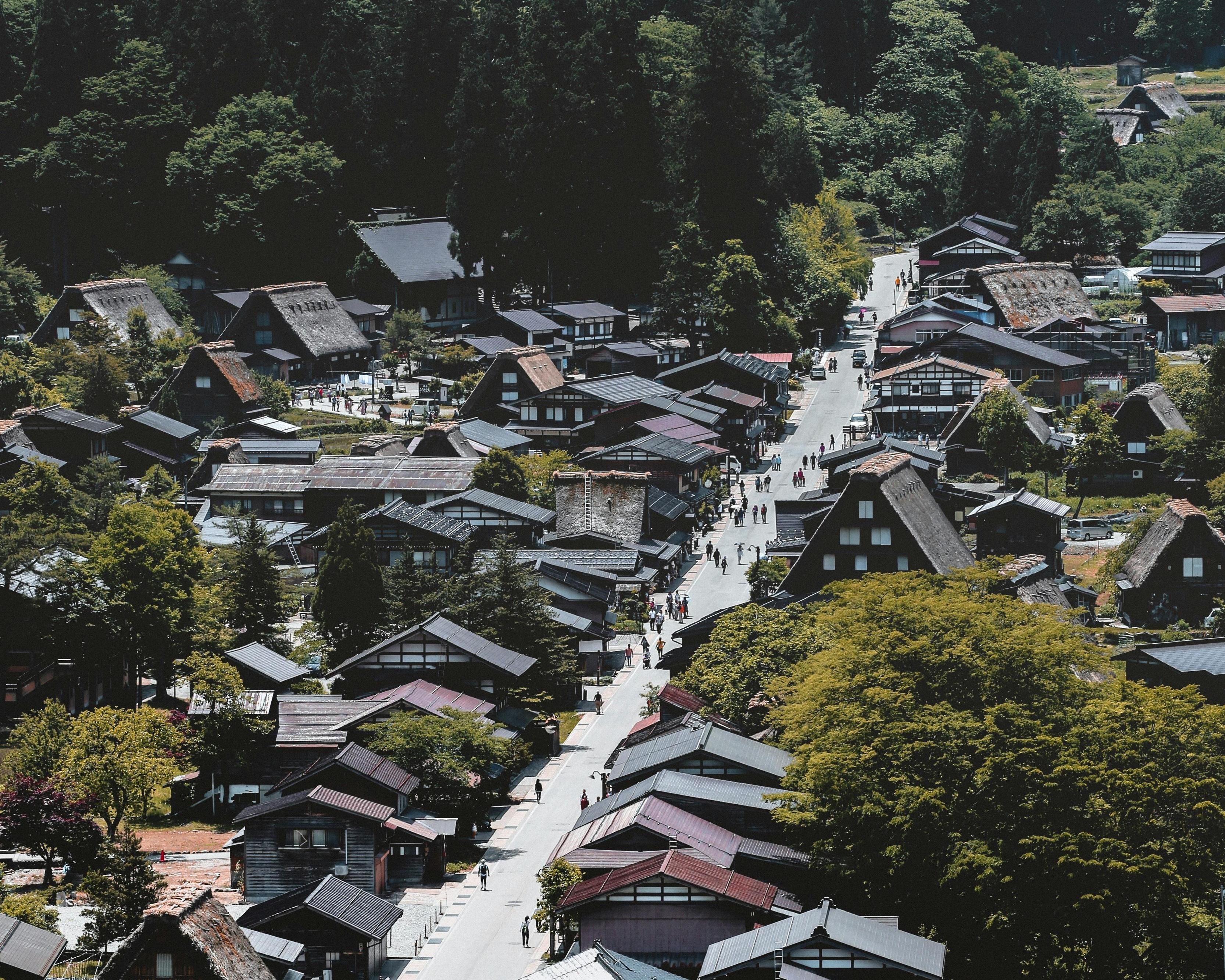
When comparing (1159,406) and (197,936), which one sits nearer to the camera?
(197,936)

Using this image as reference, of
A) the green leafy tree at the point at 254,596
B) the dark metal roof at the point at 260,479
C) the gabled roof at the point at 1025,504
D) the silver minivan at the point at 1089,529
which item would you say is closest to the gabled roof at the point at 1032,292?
the silver minivan at the point at 1089,529

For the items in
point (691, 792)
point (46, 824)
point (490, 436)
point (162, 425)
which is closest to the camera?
point (691, 792)

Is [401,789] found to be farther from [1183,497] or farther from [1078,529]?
Answer: [1183,497]

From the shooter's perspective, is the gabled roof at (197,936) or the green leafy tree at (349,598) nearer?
the gabled roof at (197,936)

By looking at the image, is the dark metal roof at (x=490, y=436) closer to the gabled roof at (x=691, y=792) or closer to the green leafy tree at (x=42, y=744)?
the green leafy tree at (x=42, y=744)

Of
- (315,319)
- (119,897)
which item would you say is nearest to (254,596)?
(119,897)

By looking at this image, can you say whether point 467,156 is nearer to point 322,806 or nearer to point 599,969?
point 322,806
